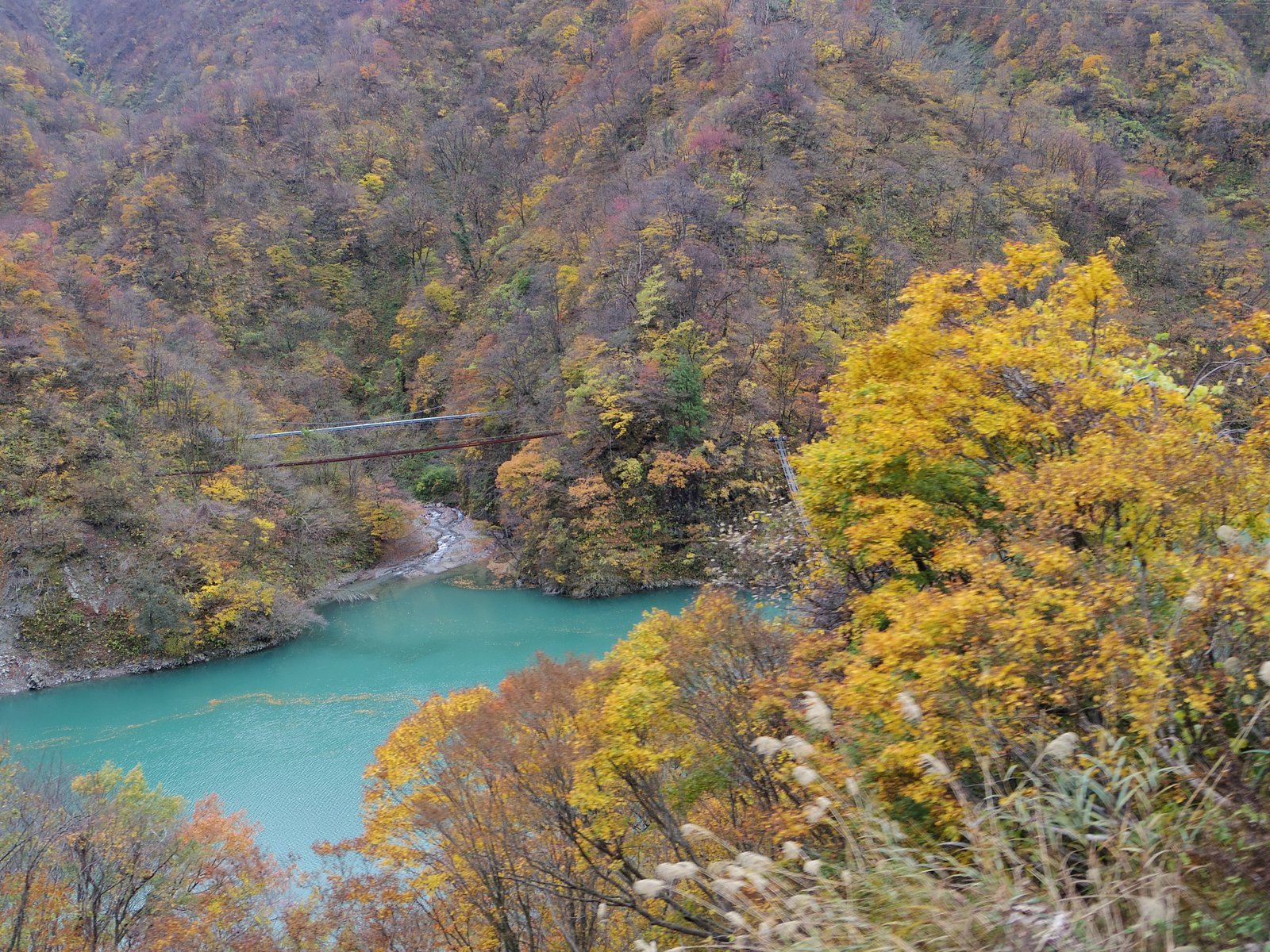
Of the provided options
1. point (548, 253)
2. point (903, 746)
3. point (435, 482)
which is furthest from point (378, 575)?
point (903, 746)

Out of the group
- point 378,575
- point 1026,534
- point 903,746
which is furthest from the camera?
point 378,575

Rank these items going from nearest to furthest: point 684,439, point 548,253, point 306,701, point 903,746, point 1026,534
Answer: point 903,746 < point 1026,534 < point 306,701 < point 684,439 < point 548,253

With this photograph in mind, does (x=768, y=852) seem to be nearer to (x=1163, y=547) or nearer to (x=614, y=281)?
(x=1163, y=547)

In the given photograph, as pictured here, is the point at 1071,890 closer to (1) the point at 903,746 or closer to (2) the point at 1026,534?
(1) the point at 903,746

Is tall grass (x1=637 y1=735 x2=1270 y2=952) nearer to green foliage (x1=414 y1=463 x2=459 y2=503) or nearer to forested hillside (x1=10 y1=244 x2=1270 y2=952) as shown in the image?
forested hillside (x1=10 y1=244 x2=1270 y2=952)

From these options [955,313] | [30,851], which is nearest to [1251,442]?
[955,313]

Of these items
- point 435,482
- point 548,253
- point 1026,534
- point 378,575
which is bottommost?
point 378,575
